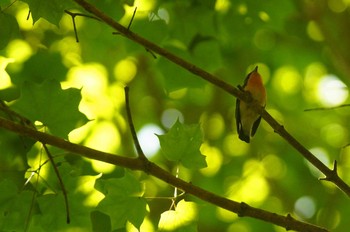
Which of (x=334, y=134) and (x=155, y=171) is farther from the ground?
(x=334, y=134)

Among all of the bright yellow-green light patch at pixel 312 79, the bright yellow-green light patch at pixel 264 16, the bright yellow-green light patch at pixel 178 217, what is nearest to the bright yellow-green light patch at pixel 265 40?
the bright yellow-green light patch at pixel 312 79

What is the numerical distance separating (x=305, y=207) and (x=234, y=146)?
971 millimetres

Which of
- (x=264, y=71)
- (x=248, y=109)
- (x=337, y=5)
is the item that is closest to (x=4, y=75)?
(x=248, y=109)

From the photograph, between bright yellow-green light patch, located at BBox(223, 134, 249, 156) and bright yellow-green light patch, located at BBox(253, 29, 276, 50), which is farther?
bright yellow-green light patch, located at BBox(223, 134, 249, 156)

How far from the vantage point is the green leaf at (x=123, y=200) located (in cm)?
228

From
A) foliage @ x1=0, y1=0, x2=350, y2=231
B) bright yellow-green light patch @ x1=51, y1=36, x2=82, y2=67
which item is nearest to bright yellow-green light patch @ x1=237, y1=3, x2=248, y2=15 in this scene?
foliage @ x1=0, y1=0, x2=350, y2=231

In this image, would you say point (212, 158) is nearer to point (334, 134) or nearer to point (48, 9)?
point (334, 134)

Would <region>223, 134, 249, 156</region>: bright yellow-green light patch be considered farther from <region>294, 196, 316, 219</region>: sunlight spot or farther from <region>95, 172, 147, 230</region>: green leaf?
<region>95, 172, 147, 230</region>: green leaf

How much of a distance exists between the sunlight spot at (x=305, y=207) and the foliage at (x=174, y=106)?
18 millimetres

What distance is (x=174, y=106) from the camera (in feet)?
19.4

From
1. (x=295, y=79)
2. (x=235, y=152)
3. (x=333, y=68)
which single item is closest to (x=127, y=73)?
(x=235, y=152)

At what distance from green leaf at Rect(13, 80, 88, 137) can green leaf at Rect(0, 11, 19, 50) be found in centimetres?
22

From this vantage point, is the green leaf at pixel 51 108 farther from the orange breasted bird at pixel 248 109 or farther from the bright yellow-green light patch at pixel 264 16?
the orange breasted bird at pixel 248 109

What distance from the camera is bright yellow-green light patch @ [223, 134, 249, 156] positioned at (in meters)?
5.72
